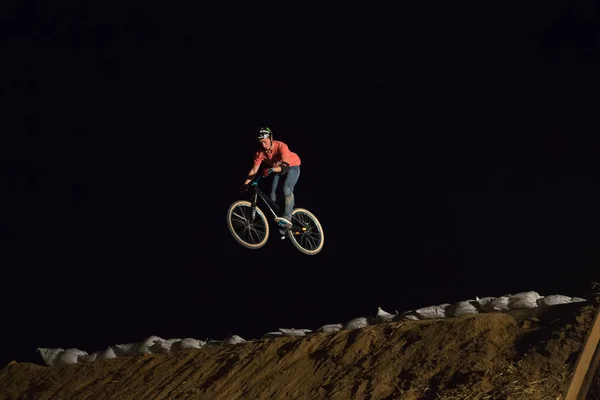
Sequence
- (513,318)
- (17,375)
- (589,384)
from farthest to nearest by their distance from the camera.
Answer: (17,375) < (513,318) < (589,384)

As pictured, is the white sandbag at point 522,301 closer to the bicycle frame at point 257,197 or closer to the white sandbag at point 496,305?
the white sandbag at point 496,305

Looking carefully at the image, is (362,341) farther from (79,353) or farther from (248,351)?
(79,353)

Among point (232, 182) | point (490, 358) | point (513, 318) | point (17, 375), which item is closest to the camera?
point (490, 358)

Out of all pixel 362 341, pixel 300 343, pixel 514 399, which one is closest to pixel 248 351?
pixel 300 343

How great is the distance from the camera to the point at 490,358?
517cm

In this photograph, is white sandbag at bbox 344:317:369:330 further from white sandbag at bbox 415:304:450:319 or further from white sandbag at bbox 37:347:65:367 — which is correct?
white sandbag at bbox 37:347:65:367

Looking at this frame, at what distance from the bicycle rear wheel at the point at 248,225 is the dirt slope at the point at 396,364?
1.32 meters

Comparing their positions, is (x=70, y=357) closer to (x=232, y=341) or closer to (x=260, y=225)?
(x=232, y=341)

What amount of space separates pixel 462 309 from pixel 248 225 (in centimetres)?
274

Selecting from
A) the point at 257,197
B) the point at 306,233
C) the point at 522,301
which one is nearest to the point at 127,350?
the point at 257,197

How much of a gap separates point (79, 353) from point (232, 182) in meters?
3.19

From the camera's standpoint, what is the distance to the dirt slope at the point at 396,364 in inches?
191

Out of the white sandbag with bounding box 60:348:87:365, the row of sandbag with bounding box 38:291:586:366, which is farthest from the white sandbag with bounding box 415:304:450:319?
the white sandbag with bounding box 60:348:87:365

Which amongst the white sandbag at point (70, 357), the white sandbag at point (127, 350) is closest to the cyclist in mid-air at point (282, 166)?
the white sandbag at point (127, 350)
